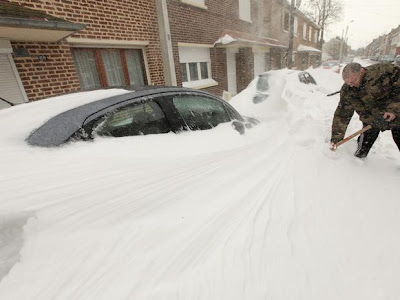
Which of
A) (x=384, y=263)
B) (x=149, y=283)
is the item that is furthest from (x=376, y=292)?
(x=149, y=283)

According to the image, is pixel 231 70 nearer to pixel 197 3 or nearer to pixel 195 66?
pixel 195 66

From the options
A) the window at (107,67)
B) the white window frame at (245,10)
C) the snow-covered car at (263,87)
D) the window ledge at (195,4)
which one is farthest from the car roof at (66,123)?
the white window frame at (245,10)

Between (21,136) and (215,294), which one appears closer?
(215,294)

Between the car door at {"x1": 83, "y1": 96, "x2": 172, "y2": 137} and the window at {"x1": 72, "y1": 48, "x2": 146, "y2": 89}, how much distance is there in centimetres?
348

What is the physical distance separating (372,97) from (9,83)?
19.1 feet

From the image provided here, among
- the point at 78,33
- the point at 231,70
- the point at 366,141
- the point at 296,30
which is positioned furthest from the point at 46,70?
the point at 296,30

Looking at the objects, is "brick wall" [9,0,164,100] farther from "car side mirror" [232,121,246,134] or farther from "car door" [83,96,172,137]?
"car side mirror" [232,121,246,134]

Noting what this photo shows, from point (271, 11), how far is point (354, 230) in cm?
1702

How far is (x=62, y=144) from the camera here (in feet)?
5.14

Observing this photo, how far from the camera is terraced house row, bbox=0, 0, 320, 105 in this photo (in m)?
4.12

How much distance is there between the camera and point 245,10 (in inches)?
479

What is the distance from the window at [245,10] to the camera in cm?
1171

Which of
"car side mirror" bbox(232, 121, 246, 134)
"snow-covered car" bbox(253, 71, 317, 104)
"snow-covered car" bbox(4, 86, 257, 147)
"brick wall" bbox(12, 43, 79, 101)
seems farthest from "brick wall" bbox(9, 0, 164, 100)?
"car side mirror" bbox(232, 121, 246, 134)

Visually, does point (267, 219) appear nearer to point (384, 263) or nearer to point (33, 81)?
point (384, 263)
